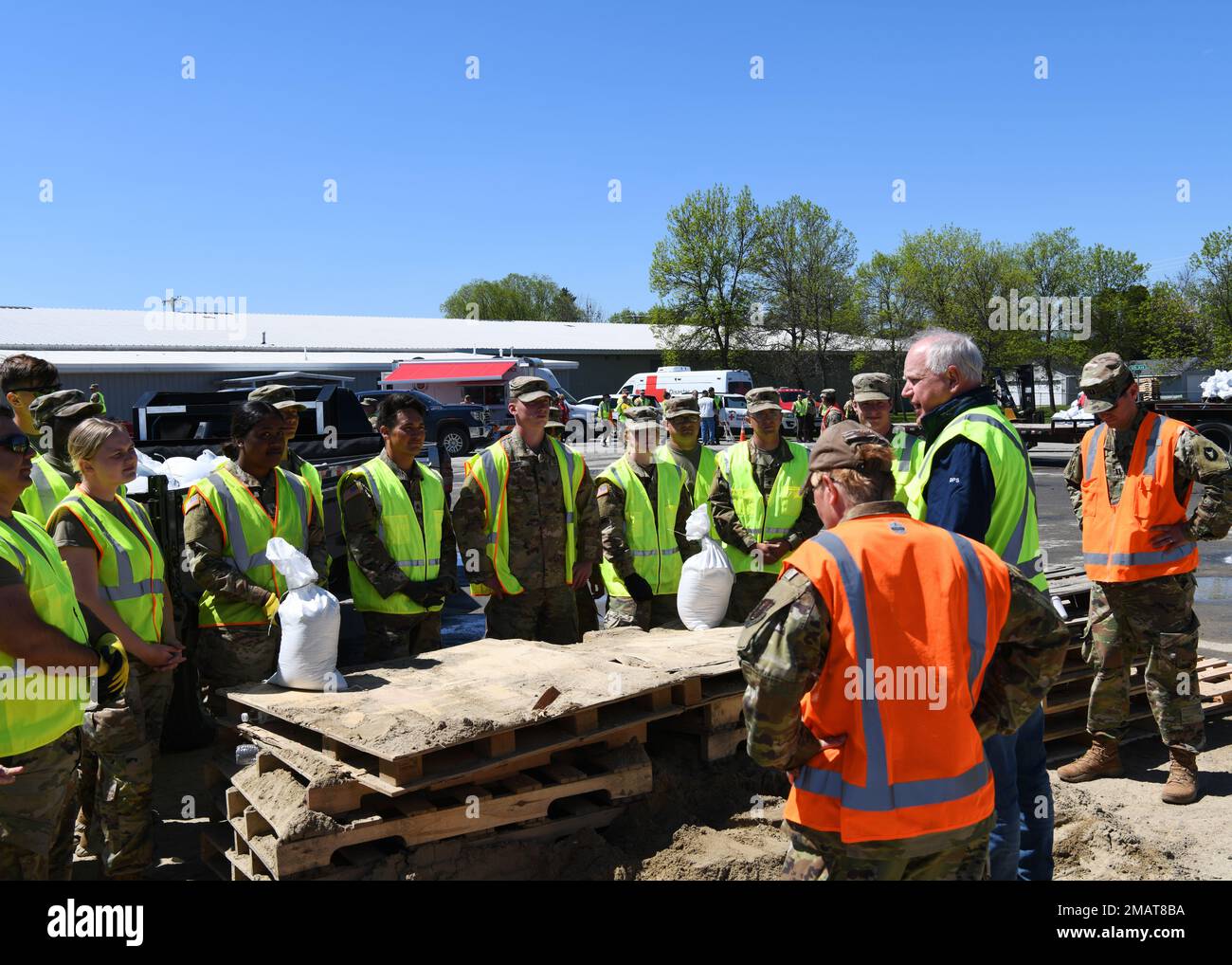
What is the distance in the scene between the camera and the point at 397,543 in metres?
5.16

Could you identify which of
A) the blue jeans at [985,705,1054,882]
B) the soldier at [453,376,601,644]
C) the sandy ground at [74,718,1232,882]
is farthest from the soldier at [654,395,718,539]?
the blue jeans at [985,705,1054,882]

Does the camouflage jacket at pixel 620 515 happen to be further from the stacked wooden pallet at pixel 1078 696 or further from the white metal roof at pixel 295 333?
the white metal roof at pixel 295 333

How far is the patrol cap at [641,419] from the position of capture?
19.5 feet

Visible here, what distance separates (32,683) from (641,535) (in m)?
3.58

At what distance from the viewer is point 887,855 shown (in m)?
2.35

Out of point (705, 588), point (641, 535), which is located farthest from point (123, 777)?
point (641, 535)

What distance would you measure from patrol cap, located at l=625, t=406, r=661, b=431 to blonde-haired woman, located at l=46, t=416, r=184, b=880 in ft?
9.20

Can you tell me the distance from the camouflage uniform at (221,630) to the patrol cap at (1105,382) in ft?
13.6

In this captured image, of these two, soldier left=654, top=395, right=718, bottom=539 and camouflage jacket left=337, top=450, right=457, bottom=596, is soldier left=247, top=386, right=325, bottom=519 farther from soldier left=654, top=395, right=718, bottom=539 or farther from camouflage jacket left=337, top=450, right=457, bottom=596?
soldier left=654, top=395, right=718, bottom=539

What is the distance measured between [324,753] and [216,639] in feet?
4.36

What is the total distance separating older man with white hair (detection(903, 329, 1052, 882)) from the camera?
3230 millimetres

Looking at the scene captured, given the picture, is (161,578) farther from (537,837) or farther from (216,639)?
(537,837)

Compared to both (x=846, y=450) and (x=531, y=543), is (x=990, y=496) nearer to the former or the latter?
(x=846, y=450)

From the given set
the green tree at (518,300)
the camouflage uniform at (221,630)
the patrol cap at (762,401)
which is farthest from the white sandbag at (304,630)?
the green tree at (518,300)
